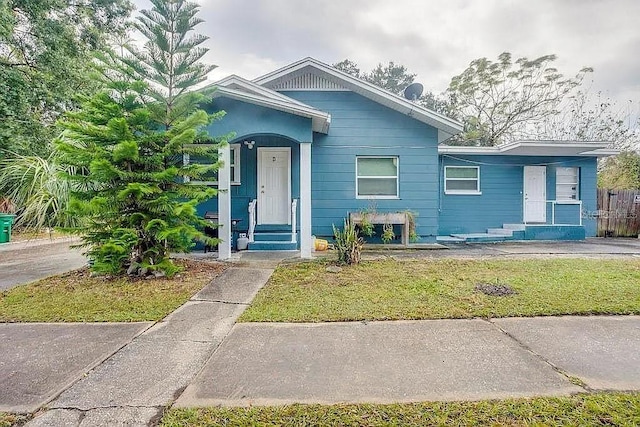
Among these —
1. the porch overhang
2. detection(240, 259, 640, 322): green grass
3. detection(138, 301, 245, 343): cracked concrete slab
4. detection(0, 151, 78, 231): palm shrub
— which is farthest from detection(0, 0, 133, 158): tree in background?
the porch overhang

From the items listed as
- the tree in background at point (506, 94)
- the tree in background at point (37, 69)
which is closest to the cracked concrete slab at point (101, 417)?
the tree in background at point (37, 69)

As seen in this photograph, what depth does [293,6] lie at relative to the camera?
38.1ft

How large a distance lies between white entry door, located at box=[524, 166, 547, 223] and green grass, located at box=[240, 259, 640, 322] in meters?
5.40

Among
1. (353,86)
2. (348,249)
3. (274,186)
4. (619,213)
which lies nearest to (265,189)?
(274,186)

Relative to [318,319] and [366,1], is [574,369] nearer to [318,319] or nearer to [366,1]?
[318,319]

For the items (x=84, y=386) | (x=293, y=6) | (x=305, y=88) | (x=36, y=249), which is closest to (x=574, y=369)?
(x=84, y=386)

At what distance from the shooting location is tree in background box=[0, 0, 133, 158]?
37.6 ft

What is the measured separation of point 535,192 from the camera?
1202cm

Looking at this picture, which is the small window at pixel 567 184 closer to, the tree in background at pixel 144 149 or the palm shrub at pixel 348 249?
the palm shrub at pixel 348 249

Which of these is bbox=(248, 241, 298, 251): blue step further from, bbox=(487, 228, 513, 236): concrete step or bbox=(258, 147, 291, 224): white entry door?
bbox=(487, 228, 513, 236): concrete step

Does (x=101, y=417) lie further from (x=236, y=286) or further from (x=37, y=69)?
(x=37, y=69)

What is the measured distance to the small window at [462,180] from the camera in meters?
11.6

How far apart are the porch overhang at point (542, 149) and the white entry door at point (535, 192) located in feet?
2.00

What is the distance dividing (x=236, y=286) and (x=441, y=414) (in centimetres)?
369
